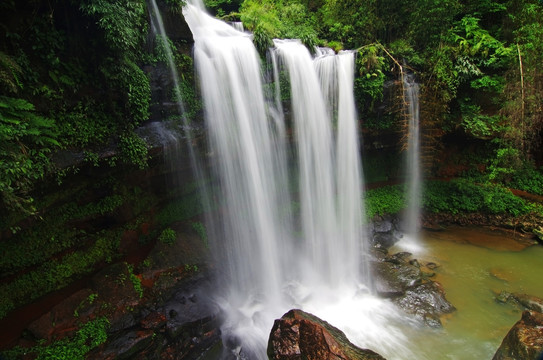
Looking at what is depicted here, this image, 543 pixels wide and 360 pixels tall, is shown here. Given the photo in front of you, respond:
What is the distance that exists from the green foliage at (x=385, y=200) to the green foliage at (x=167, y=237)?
709cm

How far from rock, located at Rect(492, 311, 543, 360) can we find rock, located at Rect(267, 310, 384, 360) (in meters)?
2.13

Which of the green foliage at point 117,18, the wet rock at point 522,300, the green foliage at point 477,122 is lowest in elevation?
the wet rock at point 522,300

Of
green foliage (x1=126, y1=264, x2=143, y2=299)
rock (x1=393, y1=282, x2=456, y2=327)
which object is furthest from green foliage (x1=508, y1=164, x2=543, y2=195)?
green foliage (x1=126, y1=264, x2=143, y2=299)

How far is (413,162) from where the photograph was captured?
1018 centimetres

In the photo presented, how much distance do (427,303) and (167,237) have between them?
7.02 m

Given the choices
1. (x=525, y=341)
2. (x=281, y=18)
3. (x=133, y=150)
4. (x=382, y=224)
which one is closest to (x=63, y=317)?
(x=133, y=150)

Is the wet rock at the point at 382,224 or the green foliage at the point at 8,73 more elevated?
the green foliage at the point at 8,73

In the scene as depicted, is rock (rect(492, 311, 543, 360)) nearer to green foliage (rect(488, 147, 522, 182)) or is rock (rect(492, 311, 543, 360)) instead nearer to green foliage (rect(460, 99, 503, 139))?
green foliage (rect(488, 147, 522, 182))

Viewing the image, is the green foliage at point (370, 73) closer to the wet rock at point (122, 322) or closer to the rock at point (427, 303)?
the rock at point (427, 303)

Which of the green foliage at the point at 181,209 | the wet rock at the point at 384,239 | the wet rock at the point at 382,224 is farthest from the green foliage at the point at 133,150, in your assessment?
the wet rock at the point at 382,224

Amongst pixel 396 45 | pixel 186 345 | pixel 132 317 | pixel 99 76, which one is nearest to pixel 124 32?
pixel 99 76

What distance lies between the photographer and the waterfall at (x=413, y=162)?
9.11 metres

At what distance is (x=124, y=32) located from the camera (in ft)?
16.6

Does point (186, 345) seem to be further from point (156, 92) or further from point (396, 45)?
point (396, 45)
